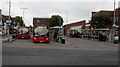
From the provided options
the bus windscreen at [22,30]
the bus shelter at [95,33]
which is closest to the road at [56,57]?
the bus shelter at [95,33]

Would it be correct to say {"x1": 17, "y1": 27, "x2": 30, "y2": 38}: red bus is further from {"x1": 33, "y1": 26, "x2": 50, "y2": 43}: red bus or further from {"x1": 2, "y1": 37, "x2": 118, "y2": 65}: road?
{"x1": 2, "y1": 37, "x2": 118, "y2": 65}: road

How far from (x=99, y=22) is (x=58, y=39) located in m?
23.3

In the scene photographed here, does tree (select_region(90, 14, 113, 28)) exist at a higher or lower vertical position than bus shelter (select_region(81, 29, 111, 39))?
higher

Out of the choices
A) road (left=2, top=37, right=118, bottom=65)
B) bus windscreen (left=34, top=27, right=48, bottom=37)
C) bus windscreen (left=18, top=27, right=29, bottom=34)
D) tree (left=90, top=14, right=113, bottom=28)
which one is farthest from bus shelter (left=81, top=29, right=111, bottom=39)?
road (left=2, top=37, right=118, bottom=65)

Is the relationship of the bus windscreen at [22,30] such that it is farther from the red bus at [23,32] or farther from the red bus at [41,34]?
the red bus at [41,34]

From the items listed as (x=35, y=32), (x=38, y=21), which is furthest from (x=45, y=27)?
(x=38, y=21)

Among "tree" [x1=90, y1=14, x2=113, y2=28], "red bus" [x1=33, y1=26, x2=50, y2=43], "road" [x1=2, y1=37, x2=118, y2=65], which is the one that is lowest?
"road" [x1=2, y1=37, x2=118, y2=65]

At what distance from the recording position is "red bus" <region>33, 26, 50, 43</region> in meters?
28.6

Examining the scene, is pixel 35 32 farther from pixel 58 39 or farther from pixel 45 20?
pixel 45 20

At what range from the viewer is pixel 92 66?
958cm

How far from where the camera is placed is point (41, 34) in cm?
2894

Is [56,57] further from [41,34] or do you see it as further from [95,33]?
[95,33]

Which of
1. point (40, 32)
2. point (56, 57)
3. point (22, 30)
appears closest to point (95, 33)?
point (40, 32)

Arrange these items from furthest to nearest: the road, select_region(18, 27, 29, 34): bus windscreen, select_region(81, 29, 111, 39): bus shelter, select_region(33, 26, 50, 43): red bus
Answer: select_region(18, 27, 29, 34): bus windscreen
select_region(81, 29, 111, 39): bus shelter
select_region(33, 26, 50, 43): red bus
the road
